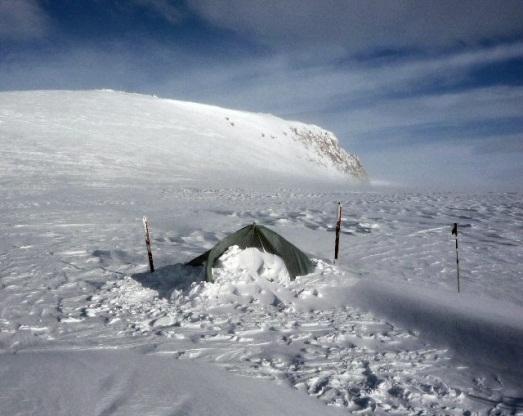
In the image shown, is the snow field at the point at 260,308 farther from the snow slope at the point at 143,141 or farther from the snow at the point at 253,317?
the snow slope at the point at 143,141

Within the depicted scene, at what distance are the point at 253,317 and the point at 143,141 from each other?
31.7 meters

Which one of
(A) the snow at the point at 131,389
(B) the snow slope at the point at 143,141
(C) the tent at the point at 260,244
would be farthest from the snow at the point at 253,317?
(B) the snow slope at the point at 143,141

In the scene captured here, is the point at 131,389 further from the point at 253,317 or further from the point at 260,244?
Answer: the point at 260,244

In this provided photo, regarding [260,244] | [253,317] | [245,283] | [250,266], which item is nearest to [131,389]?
[253,317]

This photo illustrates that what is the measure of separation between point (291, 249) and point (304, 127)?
58123mm

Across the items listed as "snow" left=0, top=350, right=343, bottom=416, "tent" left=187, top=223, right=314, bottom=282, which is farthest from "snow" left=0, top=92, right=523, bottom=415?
"tent" left=187, top=223, right=314, bottom=282

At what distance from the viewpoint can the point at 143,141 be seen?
35688 mm

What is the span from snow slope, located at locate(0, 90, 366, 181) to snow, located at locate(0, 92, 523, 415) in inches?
452

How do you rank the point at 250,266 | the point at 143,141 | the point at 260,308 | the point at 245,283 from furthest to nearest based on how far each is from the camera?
the point at 143,141
the point at 250,266
the point at 245,283
the point at 260,308

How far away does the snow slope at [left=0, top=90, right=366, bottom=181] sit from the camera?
2719cm

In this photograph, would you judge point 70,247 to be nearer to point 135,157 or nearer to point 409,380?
point 409,380

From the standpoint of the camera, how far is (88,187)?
21.1 meters

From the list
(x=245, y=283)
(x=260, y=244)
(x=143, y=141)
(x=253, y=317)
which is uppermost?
(x=143, y=141)

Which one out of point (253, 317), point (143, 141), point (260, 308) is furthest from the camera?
point (143, 141)
